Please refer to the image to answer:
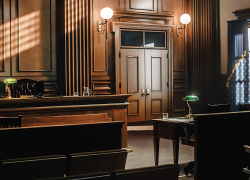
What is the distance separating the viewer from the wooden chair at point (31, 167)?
1510 millimetres

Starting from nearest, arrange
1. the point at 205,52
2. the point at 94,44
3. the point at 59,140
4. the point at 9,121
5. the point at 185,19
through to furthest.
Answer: the point at 59,140 → the point at 9,121 → the point at 94,44 → the point at 185,19 → the point at 205,52

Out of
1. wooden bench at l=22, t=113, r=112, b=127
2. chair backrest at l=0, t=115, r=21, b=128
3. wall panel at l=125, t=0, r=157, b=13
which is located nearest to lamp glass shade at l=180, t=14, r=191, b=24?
wall panel at l=125, t=0, r=157, b=13

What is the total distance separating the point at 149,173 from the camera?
4.42 feet

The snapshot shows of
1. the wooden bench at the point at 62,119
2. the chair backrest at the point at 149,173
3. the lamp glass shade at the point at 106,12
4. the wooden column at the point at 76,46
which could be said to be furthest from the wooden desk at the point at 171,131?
the lamp glass shade at the point at 106,12

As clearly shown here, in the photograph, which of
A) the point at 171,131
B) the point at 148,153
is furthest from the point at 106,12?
the point at 171,131

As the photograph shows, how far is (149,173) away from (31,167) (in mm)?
675

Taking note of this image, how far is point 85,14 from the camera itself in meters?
6.21

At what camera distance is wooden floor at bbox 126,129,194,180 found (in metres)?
3.83

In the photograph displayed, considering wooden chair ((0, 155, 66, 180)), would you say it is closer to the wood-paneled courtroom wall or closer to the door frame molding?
the wood-paneled courtroom wall

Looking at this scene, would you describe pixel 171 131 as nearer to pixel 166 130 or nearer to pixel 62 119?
pixel 166 130

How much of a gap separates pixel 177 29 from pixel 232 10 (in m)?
1.34

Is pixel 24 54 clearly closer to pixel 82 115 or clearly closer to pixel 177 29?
pixel 82 115

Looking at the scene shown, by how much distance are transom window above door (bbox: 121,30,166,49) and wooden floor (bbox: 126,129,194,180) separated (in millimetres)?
2157

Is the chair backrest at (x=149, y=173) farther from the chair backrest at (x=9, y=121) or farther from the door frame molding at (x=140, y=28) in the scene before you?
the door frame molding at (x=140, y=28)
